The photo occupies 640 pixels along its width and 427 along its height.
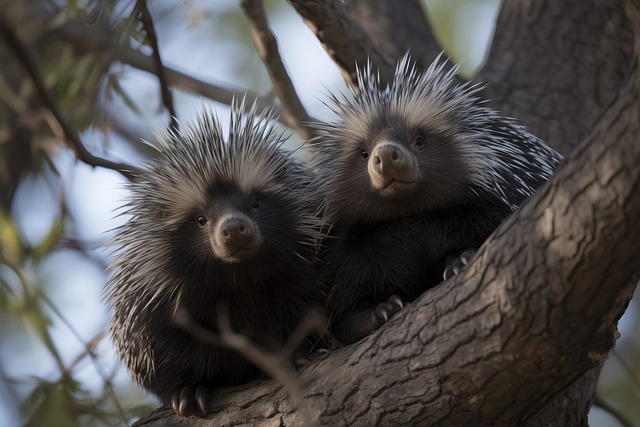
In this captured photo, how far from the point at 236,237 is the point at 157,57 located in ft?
5.40

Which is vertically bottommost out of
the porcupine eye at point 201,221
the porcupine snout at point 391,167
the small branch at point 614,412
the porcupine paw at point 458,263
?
the small branch at point 614,412

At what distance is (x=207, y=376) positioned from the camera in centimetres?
434

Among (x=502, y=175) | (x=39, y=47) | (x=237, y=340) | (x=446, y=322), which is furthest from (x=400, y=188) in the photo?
(x=39, y=47)

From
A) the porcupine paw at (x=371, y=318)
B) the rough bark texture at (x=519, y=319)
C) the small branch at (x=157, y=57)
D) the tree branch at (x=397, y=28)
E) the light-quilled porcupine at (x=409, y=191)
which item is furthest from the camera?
the tree branch at (x=397, y=28)

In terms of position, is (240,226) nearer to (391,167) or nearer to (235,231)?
(235,231)

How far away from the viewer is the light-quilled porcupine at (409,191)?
4078mm

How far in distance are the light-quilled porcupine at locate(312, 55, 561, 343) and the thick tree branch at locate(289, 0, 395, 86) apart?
0.62 meters

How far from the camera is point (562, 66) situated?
5.86m

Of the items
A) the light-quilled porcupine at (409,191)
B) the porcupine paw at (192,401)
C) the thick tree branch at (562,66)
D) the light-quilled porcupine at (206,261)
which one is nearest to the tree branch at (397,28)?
the thick tree branch at (562,66)

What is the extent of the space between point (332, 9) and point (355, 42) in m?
0.28

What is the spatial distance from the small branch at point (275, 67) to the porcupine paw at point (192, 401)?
73.1 inches

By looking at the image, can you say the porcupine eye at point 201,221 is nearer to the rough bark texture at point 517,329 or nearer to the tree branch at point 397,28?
the rough bark texture at point 517,329

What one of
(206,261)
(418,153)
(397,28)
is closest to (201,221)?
(206,261)

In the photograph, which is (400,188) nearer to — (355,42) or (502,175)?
(502,175)
